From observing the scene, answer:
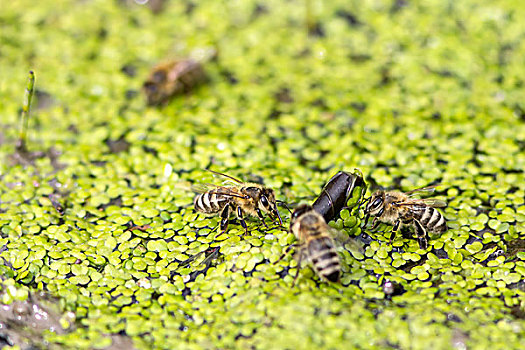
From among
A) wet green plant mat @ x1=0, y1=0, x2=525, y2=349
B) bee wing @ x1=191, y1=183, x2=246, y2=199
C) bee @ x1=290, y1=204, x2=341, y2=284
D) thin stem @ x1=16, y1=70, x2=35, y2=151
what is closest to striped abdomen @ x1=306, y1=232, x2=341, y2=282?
bee @ x1=290, y1=204, x2=341, y2=284

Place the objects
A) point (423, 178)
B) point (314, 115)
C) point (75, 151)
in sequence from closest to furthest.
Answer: point (423, 178) < point (75, 151) < point (314, 115)

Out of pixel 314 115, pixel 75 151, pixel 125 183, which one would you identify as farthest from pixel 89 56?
pixel 314 115

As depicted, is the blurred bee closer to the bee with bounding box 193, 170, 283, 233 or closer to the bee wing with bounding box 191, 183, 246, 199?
the bee wing with bounding box 191, 183, 246, 199

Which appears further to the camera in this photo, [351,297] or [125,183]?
[125,183]

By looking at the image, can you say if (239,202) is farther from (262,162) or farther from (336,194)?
(262,162)

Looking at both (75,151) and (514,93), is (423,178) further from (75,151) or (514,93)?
(75,151)

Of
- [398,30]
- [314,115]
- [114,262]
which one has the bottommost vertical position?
[114,262]

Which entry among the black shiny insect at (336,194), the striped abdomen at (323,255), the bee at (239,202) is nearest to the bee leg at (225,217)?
the bee at (239,202)

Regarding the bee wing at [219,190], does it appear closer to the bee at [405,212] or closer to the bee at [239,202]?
the bee at [239,202]

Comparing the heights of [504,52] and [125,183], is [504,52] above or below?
above
